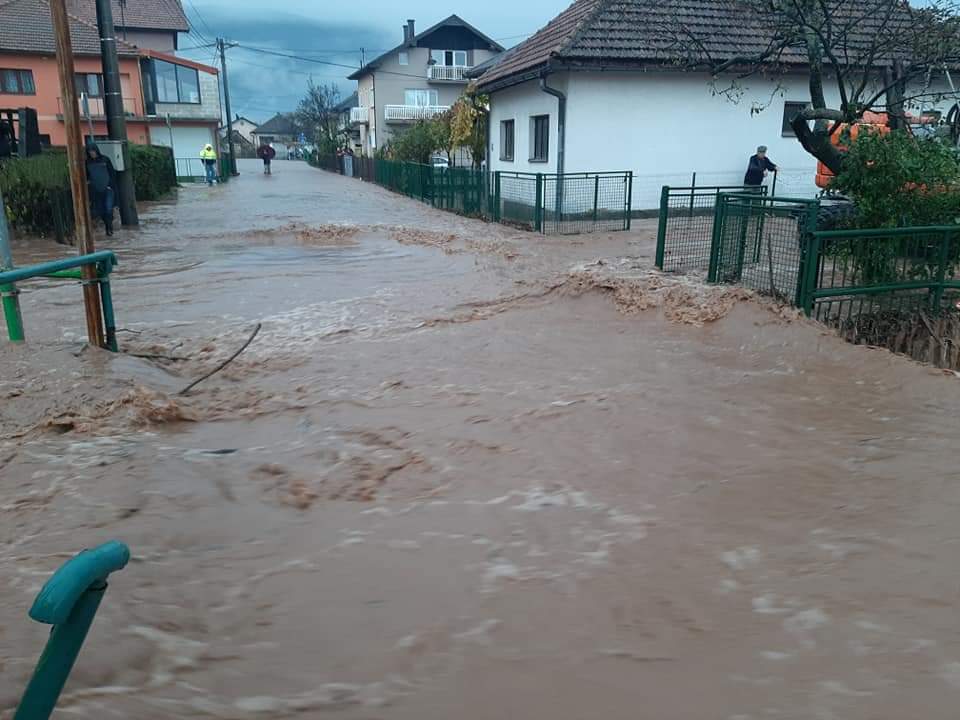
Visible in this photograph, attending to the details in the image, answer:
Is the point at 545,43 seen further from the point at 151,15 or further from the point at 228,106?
the point at 151,15

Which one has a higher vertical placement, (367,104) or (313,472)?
(367,104)

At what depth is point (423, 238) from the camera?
1611 centimetres

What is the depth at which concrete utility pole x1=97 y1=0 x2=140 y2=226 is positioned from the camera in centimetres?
1688

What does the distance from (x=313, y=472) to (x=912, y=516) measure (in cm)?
343

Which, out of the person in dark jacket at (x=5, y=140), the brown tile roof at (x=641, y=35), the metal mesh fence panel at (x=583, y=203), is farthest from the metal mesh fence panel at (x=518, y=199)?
the person in dark jacket at (x=5, y=140)

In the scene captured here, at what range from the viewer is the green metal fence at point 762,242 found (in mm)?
8172

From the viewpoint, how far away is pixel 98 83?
4331 centimetres

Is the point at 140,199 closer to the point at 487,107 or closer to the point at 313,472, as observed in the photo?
the point at 487,107

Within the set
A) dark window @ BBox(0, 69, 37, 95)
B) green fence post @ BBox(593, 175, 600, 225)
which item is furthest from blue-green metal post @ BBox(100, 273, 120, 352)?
dark window @ BBox(0, 69, 37, 95)

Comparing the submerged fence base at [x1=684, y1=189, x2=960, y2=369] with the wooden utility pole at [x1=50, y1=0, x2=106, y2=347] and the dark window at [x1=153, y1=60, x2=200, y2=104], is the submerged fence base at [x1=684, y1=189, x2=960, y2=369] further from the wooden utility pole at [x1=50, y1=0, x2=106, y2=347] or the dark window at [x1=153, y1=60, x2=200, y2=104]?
the dark window at [x1=153, y1=60, x2=200, y2=104]

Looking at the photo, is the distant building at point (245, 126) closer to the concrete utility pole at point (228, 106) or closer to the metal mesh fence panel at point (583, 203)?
the concrete utility pole at point (228, 106)

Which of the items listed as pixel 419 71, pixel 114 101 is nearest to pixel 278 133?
pixel 419 71

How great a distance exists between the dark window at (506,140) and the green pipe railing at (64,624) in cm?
2126

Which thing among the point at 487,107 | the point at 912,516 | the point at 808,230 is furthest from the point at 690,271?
the point at 487,107
